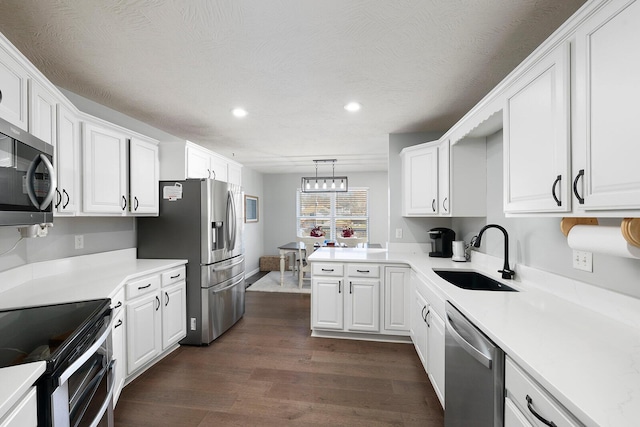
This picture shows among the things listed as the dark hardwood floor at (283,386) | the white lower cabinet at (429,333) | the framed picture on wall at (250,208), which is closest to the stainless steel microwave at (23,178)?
the dark hardwood floor at (283,386)

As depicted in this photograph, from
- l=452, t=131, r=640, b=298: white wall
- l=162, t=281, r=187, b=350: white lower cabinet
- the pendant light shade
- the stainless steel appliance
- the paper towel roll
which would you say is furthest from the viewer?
the pendant light shade

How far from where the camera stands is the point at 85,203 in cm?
210

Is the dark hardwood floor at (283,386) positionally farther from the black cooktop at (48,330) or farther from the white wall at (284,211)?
the white wall at (284,211)

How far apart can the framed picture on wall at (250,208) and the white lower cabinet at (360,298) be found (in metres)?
3.23

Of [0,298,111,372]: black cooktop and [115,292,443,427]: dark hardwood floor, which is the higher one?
[0,298,111,372]: black cooktop

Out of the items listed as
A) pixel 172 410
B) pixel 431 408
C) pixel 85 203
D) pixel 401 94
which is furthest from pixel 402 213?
pixel 85 203

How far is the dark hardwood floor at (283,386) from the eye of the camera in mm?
1847

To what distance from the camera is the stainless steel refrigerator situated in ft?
9.38

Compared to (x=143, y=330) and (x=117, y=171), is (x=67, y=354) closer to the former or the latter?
(x=143, y=330)

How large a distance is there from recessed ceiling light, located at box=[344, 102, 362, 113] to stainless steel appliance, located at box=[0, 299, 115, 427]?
239 centimetres

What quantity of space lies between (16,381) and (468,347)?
1666mm

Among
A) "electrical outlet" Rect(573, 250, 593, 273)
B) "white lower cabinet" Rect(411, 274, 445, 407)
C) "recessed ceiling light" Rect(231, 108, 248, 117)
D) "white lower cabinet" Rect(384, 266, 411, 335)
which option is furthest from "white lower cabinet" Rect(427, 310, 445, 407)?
"recessed ceiling light" Rect(231, 108, 248, 117)

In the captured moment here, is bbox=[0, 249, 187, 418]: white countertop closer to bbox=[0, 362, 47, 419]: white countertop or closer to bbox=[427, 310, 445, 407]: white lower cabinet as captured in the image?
bbox=[0, 362, 47, 419]: white countertop

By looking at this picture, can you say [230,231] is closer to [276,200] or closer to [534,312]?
[534,312]
